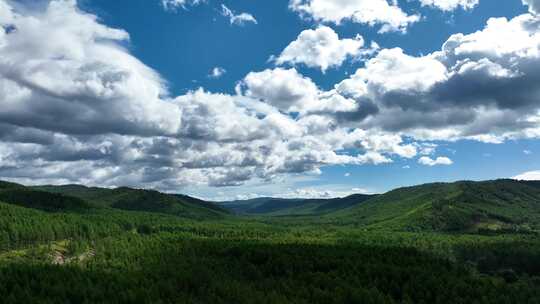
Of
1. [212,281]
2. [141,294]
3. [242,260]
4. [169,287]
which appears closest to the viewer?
[141,294]

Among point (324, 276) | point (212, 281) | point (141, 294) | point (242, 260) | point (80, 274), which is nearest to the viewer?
point (141, 294)

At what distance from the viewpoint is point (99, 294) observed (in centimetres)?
9525

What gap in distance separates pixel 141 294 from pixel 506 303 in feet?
301

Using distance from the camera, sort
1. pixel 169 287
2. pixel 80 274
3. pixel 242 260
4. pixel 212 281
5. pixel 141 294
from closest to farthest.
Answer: pixel 141 294 → pixel 169 287 → pixel 212 281 → pixel 80 274 → pixel 242 260

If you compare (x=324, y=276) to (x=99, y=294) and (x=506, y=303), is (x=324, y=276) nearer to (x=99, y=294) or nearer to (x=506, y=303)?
(x=506, y=303)

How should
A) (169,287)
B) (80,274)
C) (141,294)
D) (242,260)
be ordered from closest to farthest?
(141,294) → (169,287) → (80,274) → (242,260)

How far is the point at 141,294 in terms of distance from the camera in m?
94.5

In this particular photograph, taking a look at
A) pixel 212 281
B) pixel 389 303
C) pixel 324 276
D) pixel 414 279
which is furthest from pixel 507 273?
pixel 212 281

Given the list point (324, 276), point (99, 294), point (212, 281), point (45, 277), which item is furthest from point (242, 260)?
point (99, 294)

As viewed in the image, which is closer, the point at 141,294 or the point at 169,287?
the point at 141,294

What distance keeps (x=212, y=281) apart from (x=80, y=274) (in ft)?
143

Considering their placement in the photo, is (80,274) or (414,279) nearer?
(80,274)

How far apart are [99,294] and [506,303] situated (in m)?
101

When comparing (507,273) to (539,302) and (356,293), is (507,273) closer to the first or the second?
(539,302)
